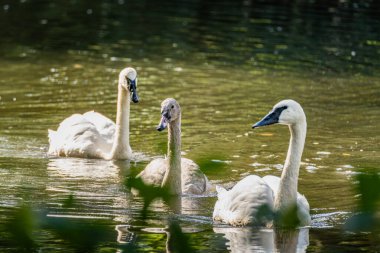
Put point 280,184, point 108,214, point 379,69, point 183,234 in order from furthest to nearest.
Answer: point 379,69, point 108,214, point 280,184, point 183,234

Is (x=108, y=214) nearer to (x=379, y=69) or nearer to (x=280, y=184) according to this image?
(x=280, y=184)

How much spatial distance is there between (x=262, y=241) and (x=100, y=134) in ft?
16.8

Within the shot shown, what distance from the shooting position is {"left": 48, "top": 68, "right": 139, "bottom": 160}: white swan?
12.3 m

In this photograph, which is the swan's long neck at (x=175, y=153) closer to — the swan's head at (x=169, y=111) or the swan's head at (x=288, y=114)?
the swan's head at (x=169, y=111)

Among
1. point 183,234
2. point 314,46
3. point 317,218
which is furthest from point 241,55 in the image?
point 183,234

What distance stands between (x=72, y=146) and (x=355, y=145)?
368 centimetres

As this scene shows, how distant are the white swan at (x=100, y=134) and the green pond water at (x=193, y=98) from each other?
22 cm

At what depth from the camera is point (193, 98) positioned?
16547mm

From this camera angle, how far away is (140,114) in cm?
1511

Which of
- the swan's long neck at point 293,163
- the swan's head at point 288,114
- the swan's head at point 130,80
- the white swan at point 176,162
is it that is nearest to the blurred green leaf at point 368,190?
the swan's long neck at point 293,163

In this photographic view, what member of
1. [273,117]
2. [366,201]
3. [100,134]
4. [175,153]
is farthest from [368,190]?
[100,134]

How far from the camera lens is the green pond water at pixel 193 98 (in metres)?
7.12

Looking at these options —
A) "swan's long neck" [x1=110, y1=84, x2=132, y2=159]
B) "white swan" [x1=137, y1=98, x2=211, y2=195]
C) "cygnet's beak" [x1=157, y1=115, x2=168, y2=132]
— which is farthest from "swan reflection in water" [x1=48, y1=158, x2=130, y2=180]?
"cygnet's beak" [x1=157, y1=115, x2=168, y2=132]

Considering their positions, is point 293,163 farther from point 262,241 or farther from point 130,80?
point 130,80
